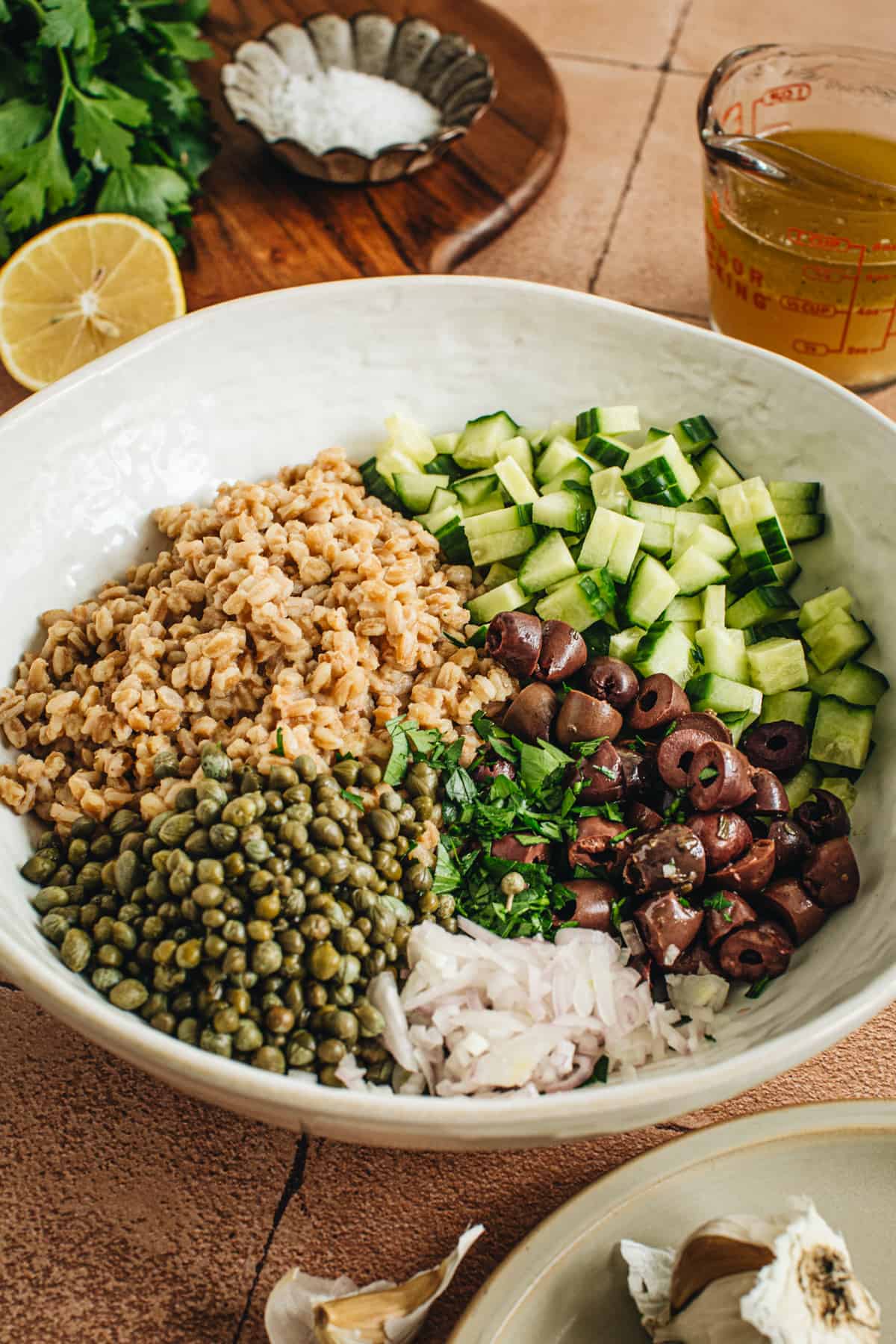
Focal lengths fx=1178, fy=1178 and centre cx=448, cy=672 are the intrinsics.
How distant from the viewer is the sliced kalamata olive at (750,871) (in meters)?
2.00

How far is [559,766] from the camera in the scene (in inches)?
84.0

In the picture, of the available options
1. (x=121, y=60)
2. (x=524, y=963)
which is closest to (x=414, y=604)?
(x=524, y=963)

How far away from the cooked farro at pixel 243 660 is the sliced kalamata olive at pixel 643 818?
0.33 m

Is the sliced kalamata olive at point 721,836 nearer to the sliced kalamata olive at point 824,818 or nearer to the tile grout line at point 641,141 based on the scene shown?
the sliced kalamata olive at point 824,818

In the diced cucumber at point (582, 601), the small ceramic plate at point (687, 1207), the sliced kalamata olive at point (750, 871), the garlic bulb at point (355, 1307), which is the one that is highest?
the diced cucumber at point (582, 601)

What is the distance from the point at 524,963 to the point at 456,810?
1.02 feet

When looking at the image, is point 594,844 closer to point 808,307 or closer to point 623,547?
point 623,547

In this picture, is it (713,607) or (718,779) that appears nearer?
(718,779)

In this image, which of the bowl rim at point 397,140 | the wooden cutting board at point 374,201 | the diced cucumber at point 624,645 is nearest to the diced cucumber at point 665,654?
the diced cucumber at point 624,645

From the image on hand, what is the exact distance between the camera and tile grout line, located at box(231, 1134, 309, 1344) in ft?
5.79

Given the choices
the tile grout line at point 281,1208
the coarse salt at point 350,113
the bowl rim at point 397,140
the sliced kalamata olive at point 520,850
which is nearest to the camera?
the tile grout line at point 281,1208

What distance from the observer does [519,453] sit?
256 centimetres

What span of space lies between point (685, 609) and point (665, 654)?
0.16m

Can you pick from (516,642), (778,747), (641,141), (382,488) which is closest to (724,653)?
(778,747)
